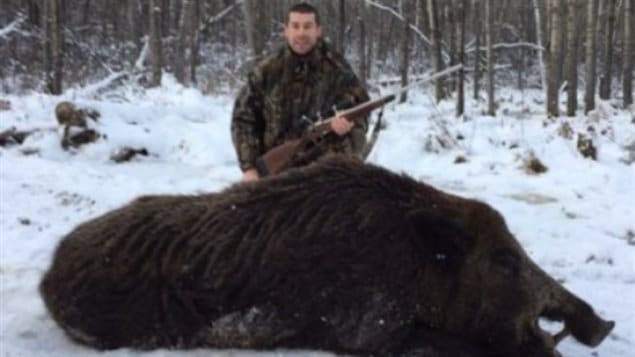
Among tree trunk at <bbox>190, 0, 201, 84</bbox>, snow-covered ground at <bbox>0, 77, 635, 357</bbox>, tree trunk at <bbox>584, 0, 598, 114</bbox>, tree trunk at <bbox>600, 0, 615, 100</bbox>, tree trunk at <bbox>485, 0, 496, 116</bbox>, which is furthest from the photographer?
tree trunk at <bbox>190, 0, 201, 84</bbox>

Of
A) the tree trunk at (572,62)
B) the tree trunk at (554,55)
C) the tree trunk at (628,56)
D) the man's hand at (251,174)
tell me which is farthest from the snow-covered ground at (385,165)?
the tree trunk at (628,56)

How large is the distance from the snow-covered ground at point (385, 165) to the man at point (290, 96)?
5.21 ft

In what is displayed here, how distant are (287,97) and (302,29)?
0.50 meters

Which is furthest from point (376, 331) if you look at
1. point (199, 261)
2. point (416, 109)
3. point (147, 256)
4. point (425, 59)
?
point (425, 59)

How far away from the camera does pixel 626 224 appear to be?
7328 mm

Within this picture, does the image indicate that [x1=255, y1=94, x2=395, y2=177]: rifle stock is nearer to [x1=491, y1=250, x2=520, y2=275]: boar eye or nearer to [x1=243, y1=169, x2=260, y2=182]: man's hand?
[x1=243, y1=169, x2=260, y2=182]: man's hand

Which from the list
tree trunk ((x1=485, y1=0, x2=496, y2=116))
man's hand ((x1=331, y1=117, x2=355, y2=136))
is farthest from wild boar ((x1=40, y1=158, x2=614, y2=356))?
tree trunk ((x1=485, y1=0, x2=496, y2=116))

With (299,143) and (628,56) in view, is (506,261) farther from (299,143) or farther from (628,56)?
(628,56)

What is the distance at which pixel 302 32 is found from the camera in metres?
5.57

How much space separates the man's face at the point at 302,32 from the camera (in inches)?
217

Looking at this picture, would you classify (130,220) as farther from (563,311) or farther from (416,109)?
(416,109)

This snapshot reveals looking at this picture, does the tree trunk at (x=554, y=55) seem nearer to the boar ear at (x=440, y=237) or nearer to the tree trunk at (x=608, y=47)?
the tree trunk at (x=608, y=47)

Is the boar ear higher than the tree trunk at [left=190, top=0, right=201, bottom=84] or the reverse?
the reverse

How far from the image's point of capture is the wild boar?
344 cm
